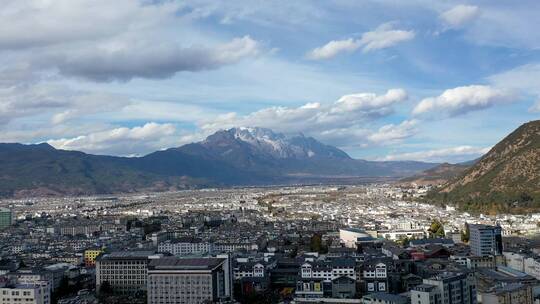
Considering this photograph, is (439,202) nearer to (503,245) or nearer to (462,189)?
(462,189)

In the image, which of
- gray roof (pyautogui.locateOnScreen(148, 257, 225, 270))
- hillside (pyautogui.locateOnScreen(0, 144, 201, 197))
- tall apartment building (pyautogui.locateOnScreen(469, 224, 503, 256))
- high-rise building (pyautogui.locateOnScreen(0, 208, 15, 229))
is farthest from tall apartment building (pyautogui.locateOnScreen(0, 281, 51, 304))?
hillside (pyautogui.locateOnScreen(0, 144, 201, 197))

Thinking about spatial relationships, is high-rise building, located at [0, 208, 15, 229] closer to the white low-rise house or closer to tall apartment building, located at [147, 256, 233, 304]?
tall apartment building, located at [147, 256, 233, 304]

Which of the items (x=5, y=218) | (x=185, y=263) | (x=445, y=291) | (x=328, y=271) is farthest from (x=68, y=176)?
(x=445, y=291)

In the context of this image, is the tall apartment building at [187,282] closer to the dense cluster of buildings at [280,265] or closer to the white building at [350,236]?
the dense cluster of buildings at [280,265]

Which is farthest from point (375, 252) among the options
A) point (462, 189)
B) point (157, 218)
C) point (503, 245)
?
point (462, 189)

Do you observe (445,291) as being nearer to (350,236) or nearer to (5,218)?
(350,236)
